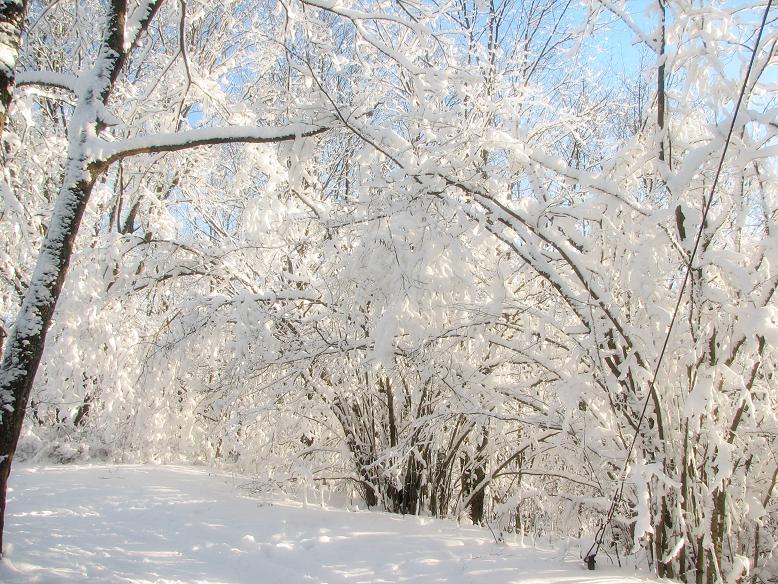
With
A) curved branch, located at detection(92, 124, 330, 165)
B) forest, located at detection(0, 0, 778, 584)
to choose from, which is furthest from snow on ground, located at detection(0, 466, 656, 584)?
curved branch, located at detection(92, 124, 330, 165)

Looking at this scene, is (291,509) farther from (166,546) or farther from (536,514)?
(536,514)

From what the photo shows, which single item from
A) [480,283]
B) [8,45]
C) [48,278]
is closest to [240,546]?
[48,278]

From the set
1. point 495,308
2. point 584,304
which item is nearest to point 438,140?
point 495,308

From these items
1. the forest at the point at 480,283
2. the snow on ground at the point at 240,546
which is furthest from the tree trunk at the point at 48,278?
the snow on ground at the point at 240,546

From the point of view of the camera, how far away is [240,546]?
11.3 ft

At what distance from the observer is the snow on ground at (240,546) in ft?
9.09

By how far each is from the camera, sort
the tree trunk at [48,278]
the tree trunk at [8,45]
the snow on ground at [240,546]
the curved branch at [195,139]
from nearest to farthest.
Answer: the tree trunk at [8,45] → the tree trunk at [48,278] → the snow on ground at [240,546] → the curved branch at [195,139]

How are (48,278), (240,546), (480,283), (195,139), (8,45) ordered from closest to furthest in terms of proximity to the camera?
(8,45), (48,278), (195,139), (240,546), (480,283)

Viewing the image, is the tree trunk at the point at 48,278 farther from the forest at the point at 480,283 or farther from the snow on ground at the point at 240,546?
the snow on ground at the point at 240,546

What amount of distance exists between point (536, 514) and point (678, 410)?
3.50 metres

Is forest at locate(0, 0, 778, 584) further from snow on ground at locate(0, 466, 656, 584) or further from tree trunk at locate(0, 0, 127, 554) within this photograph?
snow on ground at locate(0, 466, 656, 584)

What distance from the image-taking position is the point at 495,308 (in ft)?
9.96

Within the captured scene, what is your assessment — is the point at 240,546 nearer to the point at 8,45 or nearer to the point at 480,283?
the point at 480,283

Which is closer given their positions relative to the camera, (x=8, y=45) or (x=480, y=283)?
(x=8, y=45)
